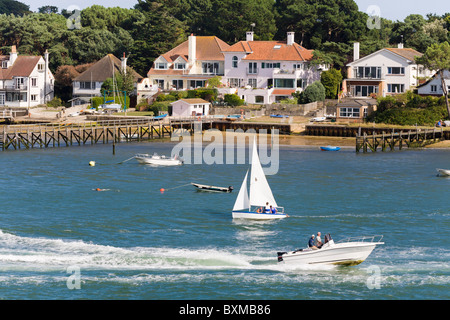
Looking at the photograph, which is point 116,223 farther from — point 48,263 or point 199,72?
point 199,72

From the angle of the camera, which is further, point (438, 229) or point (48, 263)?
point (438, 229)

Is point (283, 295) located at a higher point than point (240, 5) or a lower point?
lower

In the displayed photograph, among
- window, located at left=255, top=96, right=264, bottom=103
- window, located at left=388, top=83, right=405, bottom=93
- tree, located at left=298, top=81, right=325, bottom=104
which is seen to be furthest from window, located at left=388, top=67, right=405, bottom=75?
window, located at left=255, top=96, right=264, bottom=103

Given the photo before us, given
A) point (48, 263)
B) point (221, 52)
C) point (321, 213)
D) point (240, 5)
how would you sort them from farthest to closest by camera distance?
point (240, 5) < point (221, 52) < point (321, 213) < point (48, 263)

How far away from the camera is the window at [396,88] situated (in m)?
129

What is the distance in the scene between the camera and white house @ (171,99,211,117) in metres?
124

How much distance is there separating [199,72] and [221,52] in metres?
6.28

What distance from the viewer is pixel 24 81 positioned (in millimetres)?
144000

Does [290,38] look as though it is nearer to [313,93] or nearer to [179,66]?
[313,93]

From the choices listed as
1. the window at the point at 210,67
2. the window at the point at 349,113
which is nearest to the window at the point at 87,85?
the window at the point at 210,67

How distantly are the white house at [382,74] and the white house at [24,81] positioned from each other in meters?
60.4

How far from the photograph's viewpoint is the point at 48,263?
1847 inches
